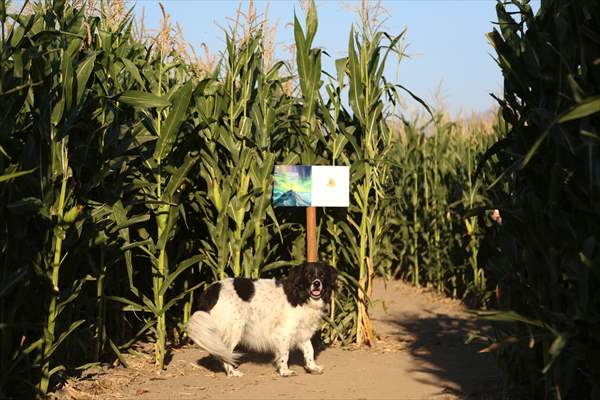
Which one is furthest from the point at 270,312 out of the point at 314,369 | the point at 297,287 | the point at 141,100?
the point at 141,100

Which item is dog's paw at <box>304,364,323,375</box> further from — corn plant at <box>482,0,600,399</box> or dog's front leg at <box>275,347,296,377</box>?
corn plant at <box>482,0,600,399</box>

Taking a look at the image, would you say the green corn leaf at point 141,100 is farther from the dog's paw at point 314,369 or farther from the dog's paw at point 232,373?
the dog's paw at point 314,369

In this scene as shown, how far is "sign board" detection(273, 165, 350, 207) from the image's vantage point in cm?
832

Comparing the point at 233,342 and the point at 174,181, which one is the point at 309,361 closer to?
the point at 233,342

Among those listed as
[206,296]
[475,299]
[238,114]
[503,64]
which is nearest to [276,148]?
[238,114]

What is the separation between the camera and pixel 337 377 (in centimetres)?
750

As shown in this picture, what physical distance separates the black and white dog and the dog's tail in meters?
0.01

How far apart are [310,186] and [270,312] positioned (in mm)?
1522

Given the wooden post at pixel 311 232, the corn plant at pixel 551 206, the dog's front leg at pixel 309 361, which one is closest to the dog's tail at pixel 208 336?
the dog's front leg at pixel 309 361

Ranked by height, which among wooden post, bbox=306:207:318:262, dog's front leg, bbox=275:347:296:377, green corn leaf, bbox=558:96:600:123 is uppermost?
green corn leaf, bbox=558:96:600:123

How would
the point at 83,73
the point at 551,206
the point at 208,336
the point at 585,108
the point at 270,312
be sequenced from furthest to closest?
the point at 270,312 → the point at 208,336 → the point at 83,73 → the point at 551,206 → the point at 585,108

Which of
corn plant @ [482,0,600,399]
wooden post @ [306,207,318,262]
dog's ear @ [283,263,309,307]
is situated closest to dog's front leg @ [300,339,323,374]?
dog's ear @ [283,263,309,307]

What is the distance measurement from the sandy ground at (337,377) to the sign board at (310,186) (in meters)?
1.78

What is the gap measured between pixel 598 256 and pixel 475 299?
25.5ft
